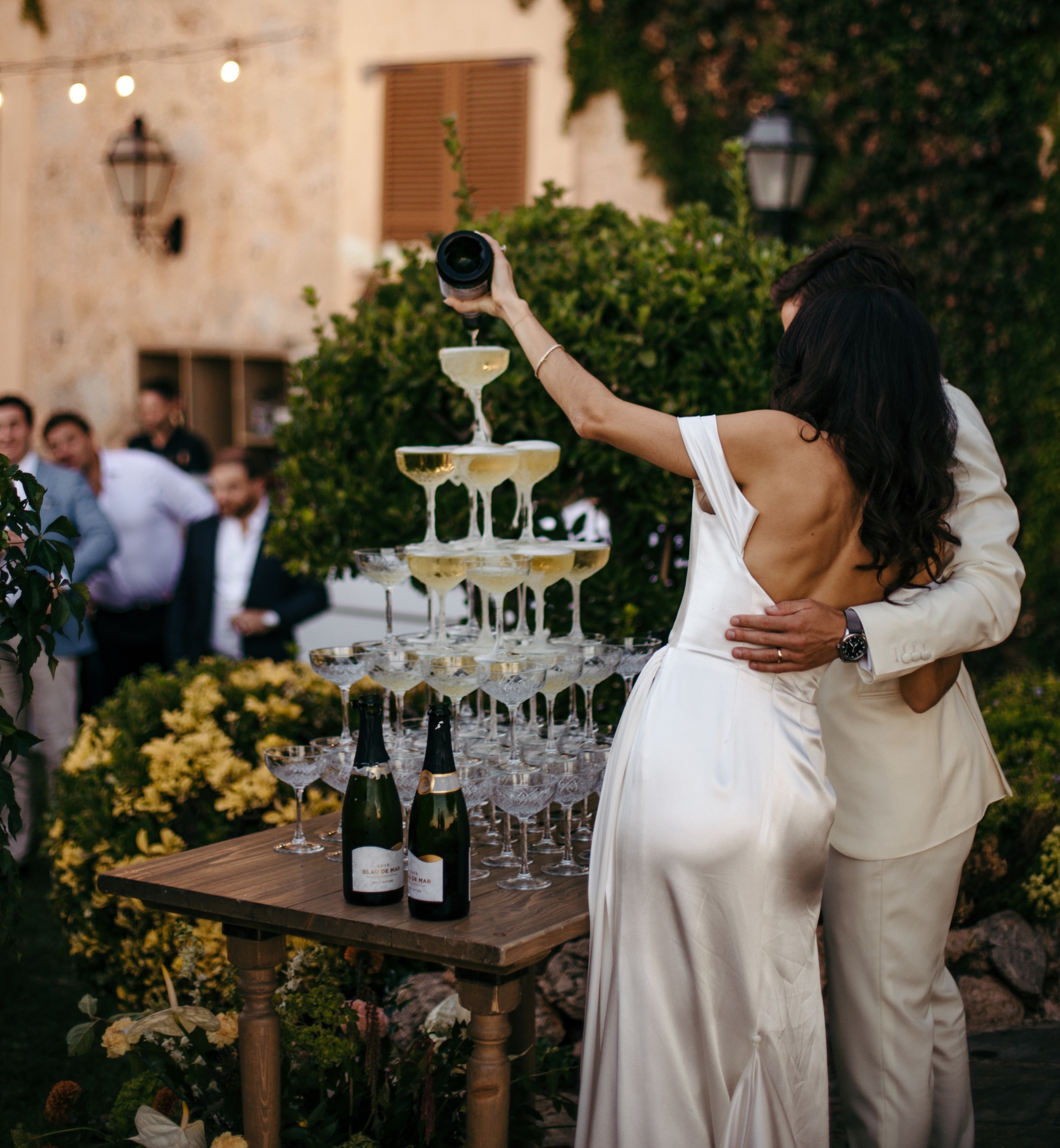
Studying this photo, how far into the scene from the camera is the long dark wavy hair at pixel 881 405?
2.22 meters

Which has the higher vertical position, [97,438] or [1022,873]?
[97,438]

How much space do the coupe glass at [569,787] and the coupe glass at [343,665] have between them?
439 mm

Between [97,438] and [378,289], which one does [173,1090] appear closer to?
[378,289]

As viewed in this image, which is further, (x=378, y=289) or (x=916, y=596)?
(x=378, y=289)

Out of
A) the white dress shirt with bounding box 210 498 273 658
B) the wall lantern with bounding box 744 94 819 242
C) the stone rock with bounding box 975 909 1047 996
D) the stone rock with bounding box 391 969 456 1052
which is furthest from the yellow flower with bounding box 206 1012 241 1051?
the wall lantern with bounding box 744 94 819 242

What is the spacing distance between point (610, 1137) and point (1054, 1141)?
140 centimetres

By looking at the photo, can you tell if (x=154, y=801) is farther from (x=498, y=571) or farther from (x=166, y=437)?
(x=166, y=437)

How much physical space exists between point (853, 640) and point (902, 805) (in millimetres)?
376

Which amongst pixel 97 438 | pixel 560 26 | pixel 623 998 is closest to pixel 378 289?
pixel 623 998

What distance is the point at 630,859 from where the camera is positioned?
7.39 feet

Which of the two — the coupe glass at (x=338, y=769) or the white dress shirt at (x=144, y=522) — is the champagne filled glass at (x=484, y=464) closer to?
the coupe glass at (x=338, y=769)

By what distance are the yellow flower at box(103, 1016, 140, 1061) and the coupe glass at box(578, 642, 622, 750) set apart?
3.38ft

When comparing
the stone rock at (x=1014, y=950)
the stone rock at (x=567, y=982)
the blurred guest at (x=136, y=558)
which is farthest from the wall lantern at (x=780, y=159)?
the stone rock at (x=567, y=982)

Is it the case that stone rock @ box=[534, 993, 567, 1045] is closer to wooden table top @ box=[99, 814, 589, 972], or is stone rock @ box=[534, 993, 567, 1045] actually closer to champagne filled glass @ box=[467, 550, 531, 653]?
wooden table top @ box=[99, 814, 589, 972]
